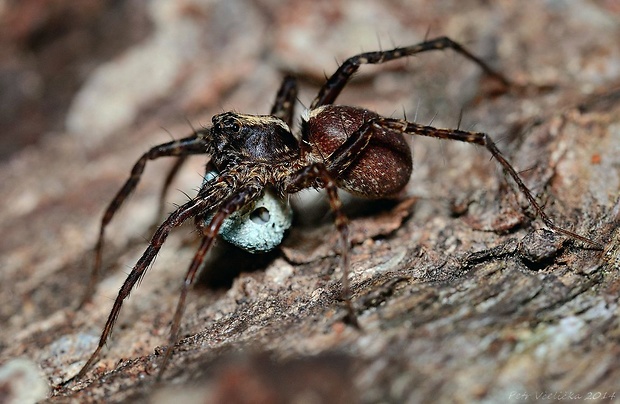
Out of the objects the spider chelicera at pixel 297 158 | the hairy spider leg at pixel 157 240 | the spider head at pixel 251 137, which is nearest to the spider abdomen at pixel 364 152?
the spider chelicera at pixel 297 158

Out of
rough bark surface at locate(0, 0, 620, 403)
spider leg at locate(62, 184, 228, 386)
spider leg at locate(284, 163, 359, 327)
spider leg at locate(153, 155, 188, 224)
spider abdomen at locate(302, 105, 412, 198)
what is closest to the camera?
rough bark surface at locate(0, 0, 620, 403)

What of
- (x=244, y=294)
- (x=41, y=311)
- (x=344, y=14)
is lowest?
(x=244, y=294)

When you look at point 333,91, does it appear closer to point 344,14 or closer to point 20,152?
point 344,14

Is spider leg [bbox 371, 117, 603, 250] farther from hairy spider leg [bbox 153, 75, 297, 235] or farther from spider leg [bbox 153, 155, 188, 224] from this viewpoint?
spider leg [bbox 153, 155, 188, 224]

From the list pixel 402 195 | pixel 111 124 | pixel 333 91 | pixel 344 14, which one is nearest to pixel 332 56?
pixel 344 14

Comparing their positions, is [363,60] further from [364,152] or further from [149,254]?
[149,254]

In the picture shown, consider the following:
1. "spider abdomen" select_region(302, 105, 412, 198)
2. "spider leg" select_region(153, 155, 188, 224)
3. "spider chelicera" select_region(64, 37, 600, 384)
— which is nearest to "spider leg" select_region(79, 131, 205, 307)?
"spider chelicera" select_region(64, 37, 600, 384)
